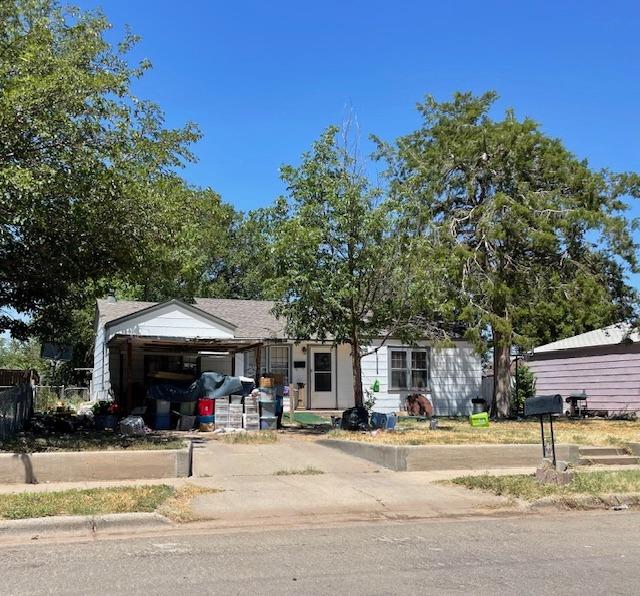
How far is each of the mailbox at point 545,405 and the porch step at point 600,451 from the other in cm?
355

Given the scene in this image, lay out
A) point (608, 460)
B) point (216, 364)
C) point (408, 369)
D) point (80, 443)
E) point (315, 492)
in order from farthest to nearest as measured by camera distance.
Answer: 1. point (408, 369)
2. point (216, 364)
3. point (608, 460)
4. point (80, 443)
5. point (315, 492)

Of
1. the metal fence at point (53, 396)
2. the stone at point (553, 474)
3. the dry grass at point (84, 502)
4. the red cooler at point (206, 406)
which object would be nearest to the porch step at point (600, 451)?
the stone at point (553, 474)

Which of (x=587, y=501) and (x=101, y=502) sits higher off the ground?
(x=101, y=502)

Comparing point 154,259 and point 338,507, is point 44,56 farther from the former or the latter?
point 338,507

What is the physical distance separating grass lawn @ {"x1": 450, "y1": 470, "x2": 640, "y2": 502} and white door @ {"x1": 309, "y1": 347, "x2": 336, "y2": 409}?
41.4ft

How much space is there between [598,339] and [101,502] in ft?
71.2

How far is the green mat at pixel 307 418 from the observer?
19.1 meters

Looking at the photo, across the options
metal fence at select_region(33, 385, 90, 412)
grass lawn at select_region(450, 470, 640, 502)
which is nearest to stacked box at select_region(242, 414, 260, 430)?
grass lawn at select_region(450, 470, 640, 502)

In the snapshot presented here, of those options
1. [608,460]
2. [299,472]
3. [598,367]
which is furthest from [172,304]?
[598,367]

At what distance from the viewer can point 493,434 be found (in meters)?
15.6

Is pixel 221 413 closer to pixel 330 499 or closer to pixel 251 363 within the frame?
pixel 251 363

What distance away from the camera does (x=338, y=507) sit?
8.62 m

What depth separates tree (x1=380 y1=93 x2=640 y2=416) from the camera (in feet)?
67.8

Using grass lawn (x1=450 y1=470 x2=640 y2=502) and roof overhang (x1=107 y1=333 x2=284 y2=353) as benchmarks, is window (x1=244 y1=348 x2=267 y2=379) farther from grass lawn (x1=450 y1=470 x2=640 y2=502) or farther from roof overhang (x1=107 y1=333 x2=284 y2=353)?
grass lawn (x1=450 y1=470 x2=640 y2=502)
